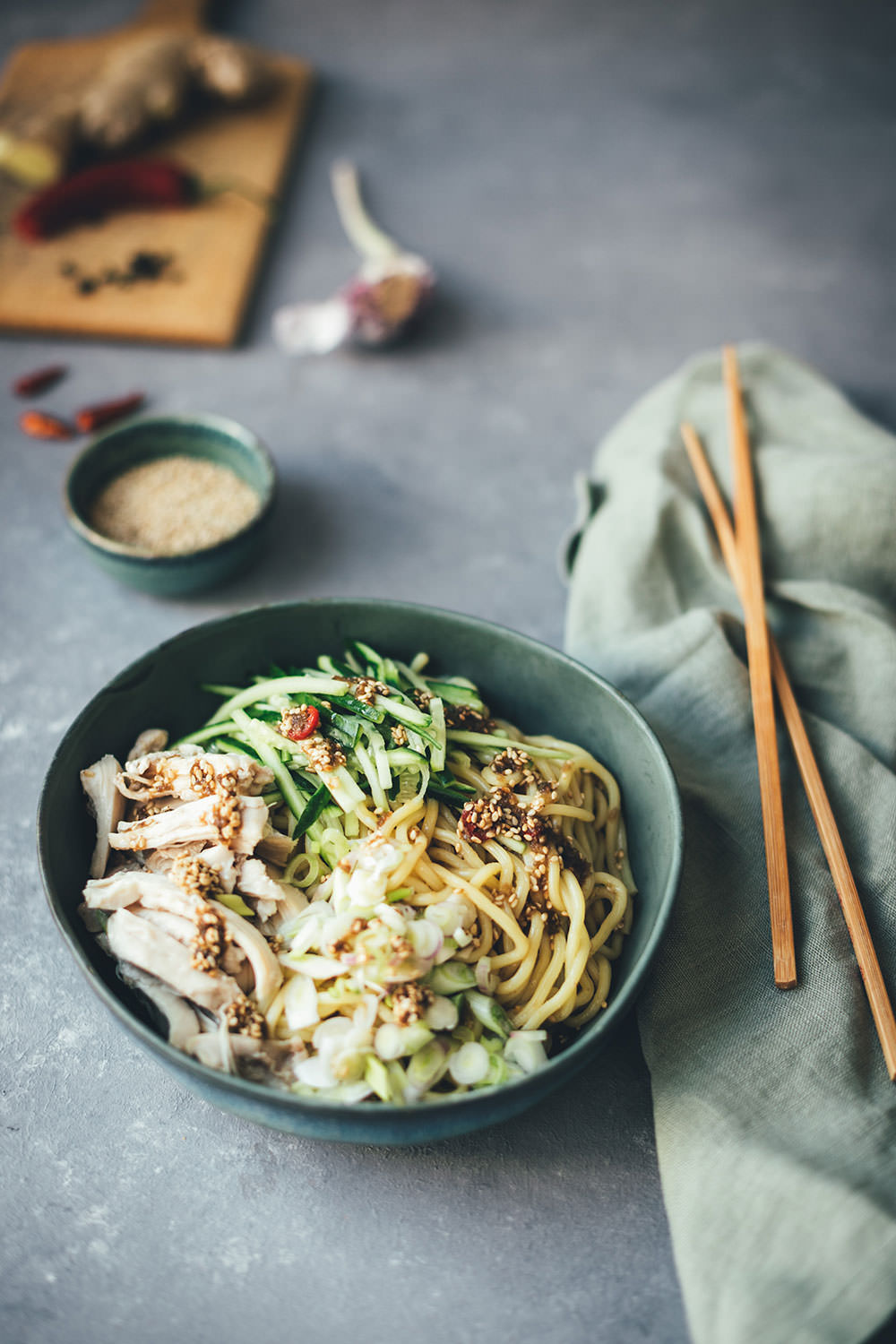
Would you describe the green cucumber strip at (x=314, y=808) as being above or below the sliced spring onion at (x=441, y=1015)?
above

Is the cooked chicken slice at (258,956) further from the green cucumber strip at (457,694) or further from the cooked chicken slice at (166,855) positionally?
the green cucumber strip at (457,694)

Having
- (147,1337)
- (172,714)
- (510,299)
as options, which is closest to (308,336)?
(510,299)

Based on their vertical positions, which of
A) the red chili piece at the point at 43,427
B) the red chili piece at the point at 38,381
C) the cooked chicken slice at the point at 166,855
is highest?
the cooked chicken slice at the point at 166,855

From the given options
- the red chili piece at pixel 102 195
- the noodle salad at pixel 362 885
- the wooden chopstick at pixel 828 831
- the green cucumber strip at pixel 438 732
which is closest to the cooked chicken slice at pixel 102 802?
the noodle salad at pixel 362 885

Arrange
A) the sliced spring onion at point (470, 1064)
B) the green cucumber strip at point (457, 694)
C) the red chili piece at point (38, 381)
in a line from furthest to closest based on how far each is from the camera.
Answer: the red chili piece at point (38, 381) < the green cucumber strip at point (457, 694) < the sliced spring onion at point (470, 1064)

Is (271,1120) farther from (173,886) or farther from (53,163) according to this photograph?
(53,163)

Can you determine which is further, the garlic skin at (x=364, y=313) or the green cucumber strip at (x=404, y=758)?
the garlic skin at (x=364, y=313)

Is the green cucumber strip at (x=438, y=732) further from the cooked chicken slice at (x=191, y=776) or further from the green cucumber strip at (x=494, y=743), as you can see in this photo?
the cooked chicken slice at (x=191, y=776)

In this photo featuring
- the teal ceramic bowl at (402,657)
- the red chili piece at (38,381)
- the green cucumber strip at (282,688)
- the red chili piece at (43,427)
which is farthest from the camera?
the red chili piece at (38,381)
